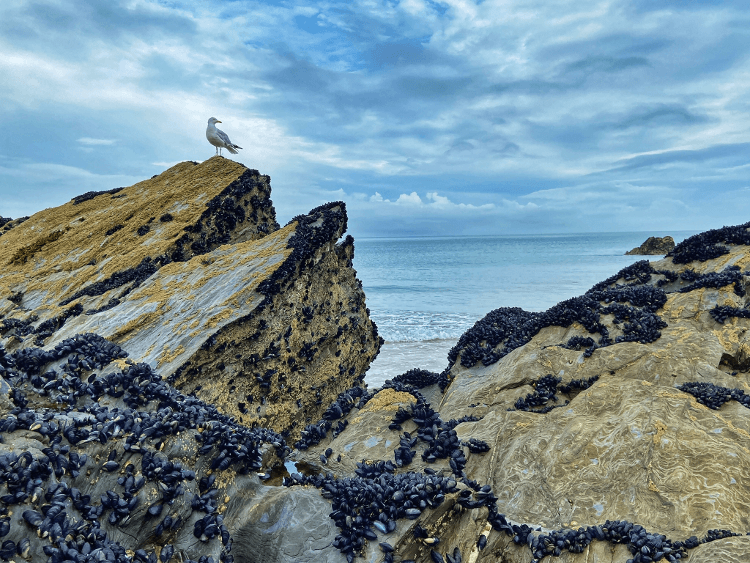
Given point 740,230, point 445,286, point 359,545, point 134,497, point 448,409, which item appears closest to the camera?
point 134,497

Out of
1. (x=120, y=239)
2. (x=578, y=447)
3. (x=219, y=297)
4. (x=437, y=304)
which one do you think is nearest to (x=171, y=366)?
(x=219, y=297)

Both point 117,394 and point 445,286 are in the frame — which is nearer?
point 117,394

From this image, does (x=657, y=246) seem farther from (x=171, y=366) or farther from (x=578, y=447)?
(x=171, y=366)

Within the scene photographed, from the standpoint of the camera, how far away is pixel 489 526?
12.3ft

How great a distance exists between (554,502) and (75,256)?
12728mm

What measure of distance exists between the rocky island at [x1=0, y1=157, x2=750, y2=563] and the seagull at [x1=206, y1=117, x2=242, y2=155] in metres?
2.86

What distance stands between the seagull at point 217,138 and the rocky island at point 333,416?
286 cm

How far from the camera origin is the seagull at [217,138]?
497 inches

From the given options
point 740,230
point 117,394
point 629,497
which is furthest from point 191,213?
point 740,230

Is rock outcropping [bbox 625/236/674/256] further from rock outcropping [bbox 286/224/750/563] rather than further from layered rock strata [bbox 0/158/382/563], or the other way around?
layered rock strata [bbox 0/158/382/563]

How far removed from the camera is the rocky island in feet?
9.86

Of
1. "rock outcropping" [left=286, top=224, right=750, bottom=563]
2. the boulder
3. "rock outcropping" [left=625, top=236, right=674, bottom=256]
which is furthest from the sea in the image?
"rock outcropping" [left=625, top=236, right=674, bottom=256]

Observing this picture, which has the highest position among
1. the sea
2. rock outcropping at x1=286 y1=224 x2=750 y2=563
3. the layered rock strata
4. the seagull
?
the seagull

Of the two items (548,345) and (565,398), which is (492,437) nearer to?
(565,398)
